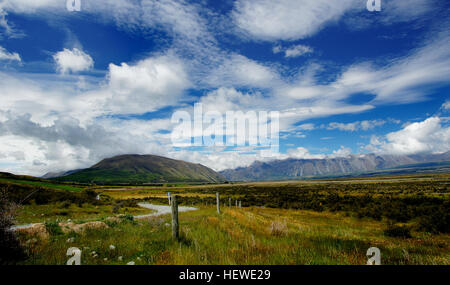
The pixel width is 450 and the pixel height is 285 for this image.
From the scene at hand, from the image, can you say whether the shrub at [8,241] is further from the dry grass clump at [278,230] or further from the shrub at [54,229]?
the dry grass clump at [278,230]

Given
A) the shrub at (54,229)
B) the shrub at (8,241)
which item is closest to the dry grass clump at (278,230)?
the shrub at (8,241)

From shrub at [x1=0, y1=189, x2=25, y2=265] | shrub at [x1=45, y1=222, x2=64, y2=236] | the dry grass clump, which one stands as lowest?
shrub at [x1=45, y1=222, x2=64, y2=236]

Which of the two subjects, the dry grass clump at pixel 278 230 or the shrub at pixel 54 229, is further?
the shrub at pixel 54 229

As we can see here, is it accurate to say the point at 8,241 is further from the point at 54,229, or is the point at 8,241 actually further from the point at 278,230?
the point at 278,230

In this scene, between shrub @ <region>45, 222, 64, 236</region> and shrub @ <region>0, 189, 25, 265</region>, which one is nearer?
shrub @ <region>0, 189, 25, 265</region>

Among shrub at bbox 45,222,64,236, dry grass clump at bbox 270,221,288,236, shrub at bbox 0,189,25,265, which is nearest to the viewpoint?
shrub at bbox 0,189,25,265

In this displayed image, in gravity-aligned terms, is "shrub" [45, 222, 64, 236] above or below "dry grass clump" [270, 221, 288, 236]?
below

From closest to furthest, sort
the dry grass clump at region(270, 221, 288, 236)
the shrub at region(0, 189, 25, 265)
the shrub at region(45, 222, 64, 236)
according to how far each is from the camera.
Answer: the shrub at region(0, 189, 25, 265) < the dry grass clump at region(270, 221, 288, 236) < the shrub at region(45, 222, 64, 236)

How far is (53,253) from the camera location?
660cm

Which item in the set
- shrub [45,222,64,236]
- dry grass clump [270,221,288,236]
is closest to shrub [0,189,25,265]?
shrub [45,222,64,236]

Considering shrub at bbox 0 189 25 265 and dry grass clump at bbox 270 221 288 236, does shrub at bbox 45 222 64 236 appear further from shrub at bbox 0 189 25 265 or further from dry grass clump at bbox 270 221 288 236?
dry grass clump at bbox 270 221 288 236

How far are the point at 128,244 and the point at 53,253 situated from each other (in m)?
2.14
